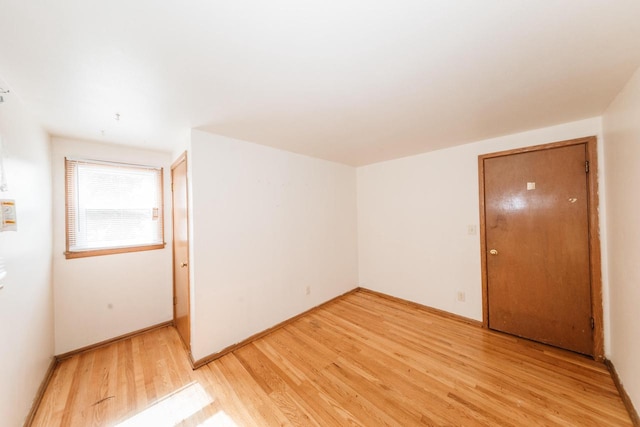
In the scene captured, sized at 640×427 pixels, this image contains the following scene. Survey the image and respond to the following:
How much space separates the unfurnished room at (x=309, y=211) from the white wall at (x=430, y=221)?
3cm

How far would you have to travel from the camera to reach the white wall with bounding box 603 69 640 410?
1439 millimetres

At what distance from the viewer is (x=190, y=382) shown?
1904mm

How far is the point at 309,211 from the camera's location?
3234mm

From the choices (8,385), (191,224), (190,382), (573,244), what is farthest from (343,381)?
(573,244)

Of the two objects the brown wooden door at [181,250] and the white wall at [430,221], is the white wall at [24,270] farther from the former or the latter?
the white wall at [430,221]

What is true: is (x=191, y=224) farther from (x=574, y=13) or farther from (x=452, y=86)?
(x=574, y=13)

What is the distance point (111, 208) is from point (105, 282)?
820 mm

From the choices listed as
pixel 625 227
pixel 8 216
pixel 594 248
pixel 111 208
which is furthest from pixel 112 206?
pixel 594 248

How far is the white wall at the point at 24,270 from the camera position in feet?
4.32

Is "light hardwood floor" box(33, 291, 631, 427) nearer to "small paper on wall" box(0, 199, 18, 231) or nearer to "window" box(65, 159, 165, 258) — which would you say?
"window" box(65, 159, 165, 258)

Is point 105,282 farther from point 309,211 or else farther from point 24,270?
point 309,211

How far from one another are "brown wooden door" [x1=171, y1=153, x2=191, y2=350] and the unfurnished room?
0.21 feet

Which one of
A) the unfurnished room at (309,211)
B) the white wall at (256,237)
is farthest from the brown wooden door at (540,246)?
the white wall at (256,237)

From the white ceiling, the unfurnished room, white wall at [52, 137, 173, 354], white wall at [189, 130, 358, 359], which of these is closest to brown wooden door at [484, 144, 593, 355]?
the unfurnished room
